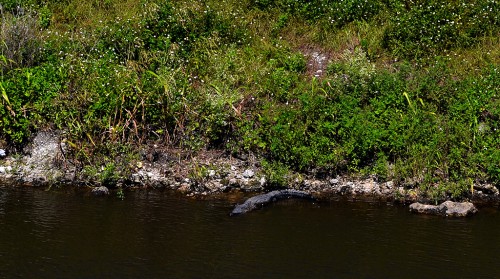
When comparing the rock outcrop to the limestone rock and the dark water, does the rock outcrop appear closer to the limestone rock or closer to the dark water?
the dark water

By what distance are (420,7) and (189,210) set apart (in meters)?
6.77

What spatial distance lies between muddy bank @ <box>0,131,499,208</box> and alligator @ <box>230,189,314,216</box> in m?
0.51

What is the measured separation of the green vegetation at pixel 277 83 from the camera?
12.9 metres

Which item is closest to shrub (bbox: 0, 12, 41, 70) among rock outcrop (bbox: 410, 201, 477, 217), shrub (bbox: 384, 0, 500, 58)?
shrub (bbox: 384, 0, 500, 58)

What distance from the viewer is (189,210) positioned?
11.5 meters

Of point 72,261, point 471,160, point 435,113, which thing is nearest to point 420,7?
point 435,113

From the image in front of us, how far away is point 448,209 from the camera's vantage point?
1152cm

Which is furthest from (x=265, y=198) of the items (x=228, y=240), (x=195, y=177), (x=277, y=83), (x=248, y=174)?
(x=277, y=83)

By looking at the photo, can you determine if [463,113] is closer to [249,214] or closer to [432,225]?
[432,225]

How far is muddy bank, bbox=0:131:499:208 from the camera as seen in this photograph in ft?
41.0

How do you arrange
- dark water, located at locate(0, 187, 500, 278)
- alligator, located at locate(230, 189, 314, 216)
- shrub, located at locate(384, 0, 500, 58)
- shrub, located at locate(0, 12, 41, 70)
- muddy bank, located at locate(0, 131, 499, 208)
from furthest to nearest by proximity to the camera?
shrub, located at locate(384, 0, 500, 58), shrub, located at locate(0, 12, 41, 70), muddy bank, located at locate(0, 131, 499, 208), alligator, located at locate(230, 189, 314, 216), dark water, located at locate(0, 187, 500, 278)

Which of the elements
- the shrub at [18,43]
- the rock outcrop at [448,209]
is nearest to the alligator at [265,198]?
the rock outcrop at [448,209]

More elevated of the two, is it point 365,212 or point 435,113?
point 435,113

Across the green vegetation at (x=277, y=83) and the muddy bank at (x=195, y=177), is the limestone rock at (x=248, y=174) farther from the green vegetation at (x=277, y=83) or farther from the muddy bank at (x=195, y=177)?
the green vegetation at (x=277, y=83)
